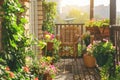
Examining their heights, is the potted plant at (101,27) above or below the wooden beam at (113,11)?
below

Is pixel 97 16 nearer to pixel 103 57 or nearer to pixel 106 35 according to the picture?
pixel 106 35

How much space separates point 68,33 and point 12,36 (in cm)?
541

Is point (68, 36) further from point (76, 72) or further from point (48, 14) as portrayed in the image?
point (76, 72)

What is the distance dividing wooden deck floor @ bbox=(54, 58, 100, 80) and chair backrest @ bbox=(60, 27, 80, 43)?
4.12ft

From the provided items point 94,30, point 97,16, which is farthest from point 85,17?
point 94,30

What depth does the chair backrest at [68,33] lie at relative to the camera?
27.9 feet

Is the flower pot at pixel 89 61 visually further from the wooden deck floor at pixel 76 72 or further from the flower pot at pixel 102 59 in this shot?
the flower pot at pixel 102 59

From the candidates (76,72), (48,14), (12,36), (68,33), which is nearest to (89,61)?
(76,72)

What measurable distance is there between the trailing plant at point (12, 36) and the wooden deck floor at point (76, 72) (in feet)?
7.18

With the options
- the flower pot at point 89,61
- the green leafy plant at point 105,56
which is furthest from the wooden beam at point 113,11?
the flower pot at point 89,61

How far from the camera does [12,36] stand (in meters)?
3.35

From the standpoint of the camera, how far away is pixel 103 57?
5.09m

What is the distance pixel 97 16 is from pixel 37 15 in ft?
15.0

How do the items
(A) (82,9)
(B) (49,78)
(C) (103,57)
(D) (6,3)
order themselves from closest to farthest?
(D) (6,3), (B) (49,78), (C) (103,57), (A) (82,9)
